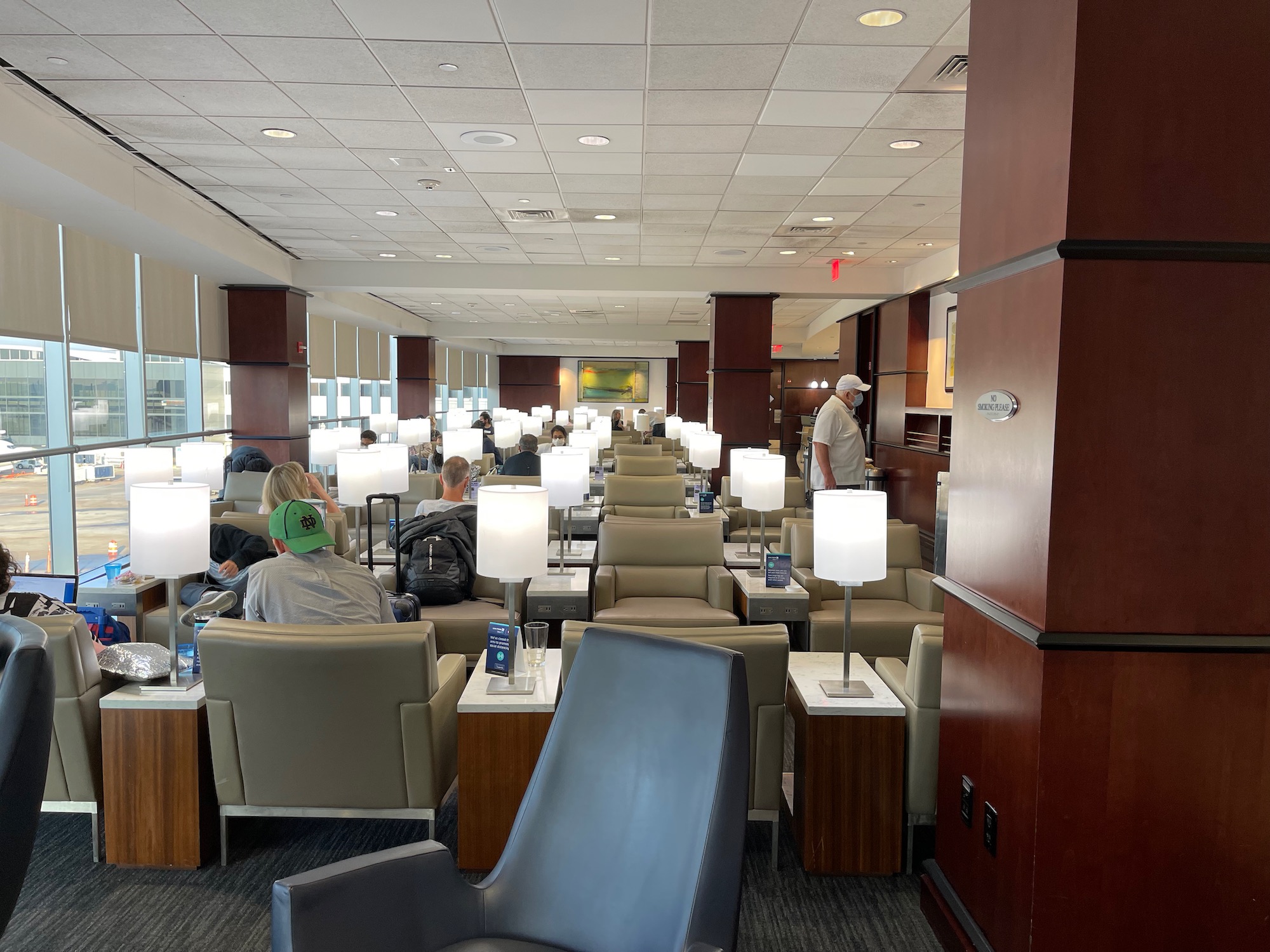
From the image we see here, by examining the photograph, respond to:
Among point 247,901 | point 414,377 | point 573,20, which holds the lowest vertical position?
point 247,901

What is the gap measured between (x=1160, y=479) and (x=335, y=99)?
452cm

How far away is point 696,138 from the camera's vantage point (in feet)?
18.2

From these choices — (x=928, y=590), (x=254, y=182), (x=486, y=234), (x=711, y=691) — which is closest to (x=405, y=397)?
(x=486, y=234)

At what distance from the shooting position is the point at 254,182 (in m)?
6.94

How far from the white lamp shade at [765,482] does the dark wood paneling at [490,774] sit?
2783 millimetres

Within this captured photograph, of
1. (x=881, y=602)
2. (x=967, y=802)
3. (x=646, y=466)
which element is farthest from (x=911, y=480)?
(x=967, y=802)

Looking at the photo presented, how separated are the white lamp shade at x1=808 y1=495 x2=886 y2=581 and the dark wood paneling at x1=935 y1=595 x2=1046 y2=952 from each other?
45 centimetres

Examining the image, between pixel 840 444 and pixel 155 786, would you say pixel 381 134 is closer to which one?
pixel 155 786

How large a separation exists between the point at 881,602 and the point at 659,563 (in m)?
1.34

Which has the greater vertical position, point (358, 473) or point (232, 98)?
point (232, 98)

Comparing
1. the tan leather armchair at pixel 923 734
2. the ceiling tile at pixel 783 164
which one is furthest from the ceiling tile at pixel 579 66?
the tan leather armchair at pixel 923 734

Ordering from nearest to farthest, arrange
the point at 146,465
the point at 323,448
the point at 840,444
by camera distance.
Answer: the point at 146,465
the point at 840,444
the point at 323,448

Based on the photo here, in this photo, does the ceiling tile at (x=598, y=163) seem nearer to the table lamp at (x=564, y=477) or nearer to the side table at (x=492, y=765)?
the table lamp at (x=564, y=477)

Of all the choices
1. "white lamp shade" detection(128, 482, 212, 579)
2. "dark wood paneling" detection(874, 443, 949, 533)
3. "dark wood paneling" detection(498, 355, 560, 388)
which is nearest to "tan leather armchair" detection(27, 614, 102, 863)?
"white lamp shade" detection(128, 482, 212, 579)
